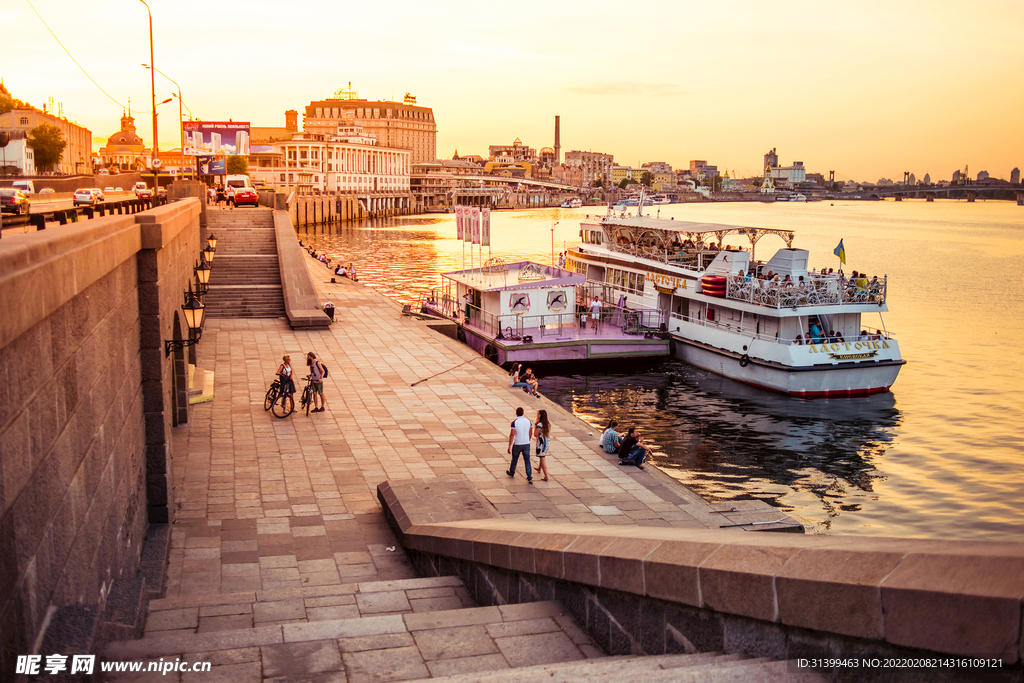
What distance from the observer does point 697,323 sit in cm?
3133

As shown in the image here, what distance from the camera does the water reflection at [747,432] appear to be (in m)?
19.3

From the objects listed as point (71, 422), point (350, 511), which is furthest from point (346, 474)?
point (71, 422)

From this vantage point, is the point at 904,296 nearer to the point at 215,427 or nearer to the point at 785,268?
the point at 785,268

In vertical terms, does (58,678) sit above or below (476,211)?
below

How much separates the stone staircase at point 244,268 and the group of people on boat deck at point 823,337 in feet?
59.0

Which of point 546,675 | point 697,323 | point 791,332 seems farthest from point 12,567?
point 697,323

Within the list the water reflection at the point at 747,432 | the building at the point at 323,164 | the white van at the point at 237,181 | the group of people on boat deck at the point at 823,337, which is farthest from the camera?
the building at the point at 323,164

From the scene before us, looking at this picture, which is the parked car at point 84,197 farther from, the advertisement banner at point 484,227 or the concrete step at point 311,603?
the concrete step at point 311,603

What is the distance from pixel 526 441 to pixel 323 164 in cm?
15958

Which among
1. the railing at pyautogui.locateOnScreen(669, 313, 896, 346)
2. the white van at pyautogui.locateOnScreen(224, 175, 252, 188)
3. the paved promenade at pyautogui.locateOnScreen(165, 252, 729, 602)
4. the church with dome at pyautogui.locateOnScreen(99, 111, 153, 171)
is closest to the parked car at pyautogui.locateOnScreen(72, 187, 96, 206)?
the paved promenade at pyautogui.locateOnScreen(165, 252, 729, 602)

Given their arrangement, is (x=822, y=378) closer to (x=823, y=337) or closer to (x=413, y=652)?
(x=823, y=337)

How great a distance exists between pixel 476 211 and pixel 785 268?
16.0m

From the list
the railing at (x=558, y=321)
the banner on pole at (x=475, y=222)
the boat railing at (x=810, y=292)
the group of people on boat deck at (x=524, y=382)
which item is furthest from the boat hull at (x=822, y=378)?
the banner on pole at (x=475, y=222)

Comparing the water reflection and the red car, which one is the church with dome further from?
the water reflection
